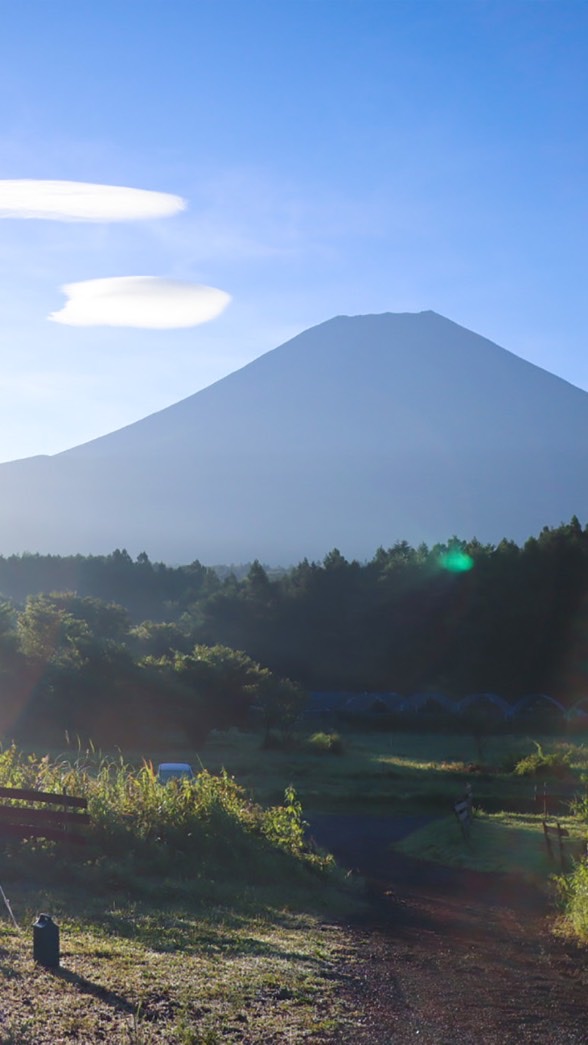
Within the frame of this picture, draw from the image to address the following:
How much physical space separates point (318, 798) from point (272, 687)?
43.6 ft

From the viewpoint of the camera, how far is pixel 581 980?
7.16 m

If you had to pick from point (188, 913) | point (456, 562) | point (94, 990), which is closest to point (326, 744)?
point (456, 562)

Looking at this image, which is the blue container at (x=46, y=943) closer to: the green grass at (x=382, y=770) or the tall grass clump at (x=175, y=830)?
the tall grass clump at (x=175, y=830)

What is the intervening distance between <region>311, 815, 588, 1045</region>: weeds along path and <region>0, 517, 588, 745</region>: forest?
2189cm

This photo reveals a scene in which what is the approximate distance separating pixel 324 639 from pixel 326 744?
19.0 m

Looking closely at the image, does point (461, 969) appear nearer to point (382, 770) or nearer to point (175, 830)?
point (175, 830)

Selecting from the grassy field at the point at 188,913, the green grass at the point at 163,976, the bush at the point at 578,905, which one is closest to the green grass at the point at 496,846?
the grassy field at the point at 188,913

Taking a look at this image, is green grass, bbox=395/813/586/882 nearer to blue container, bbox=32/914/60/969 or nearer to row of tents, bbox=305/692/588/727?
blue container, bbox=32/914/60/969

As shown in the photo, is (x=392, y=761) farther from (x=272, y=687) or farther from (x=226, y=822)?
(x=226, y=822)

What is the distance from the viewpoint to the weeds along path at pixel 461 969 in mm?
5707

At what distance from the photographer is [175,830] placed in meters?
10.3

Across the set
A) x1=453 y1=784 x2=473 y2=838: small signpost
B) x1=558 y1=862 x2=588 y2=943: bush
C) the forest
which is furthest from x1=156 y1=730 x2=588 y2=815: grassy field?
x1=558 y1=862 x2=588 y2=943: bush

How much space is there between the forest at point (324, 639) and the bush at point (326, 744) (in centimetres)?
187

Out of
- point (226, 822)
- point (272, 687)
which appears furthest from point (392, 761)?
point (226, 822)
